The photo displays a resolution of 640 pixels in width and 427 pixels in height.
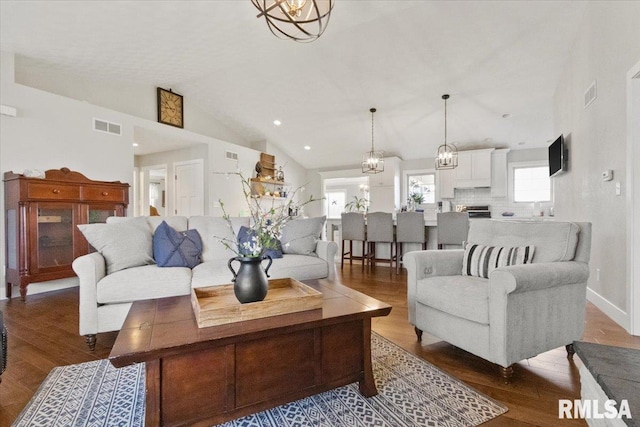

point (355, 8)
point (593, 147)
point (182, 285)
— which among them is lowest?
point (182, 285)

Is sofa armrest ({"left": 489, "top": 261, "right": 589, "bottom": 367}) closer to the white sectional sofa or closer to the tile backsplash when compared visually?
the white sectional sofa

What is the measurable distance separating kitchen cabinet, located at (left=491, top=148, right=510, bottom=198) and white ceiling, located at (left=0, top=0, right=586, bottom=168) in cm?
26

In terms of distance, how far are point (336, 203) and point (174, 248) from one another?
350 inches

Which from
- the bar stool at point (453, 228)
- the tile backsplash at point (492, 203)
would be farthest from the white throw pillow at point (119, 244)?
the tile backsplash at point (492, 203)

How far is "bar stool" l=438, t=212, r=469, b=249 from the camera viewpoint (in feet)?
14.6

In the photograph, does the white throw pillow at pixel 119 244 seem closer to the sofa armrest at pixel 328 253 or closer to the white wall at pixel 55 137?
the sofa armrest at pixel 328 253

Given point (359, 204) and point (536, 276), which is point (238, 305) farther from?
point (359, 204)

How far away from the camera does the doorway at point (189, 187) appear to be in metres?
6.30

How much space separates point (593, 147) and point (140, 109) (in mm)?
6520

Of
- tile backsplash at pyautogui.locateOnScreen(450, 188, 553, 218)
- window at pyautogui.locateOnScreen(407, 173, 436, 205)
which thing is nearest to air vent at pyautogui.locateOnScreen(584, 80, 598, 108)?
tile backsplash at pyautogui.locateOnScreen(450, 188, 553, 218)

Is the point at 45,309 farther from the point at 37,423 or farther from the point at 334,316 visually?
the point at 334,316

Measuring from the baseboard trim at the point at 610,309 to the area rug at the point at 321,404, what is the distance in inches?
74.5

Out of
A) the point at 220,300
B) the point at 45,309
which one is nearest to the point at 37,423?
the point at 220,300

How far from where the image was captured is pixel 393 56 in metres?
4.41
